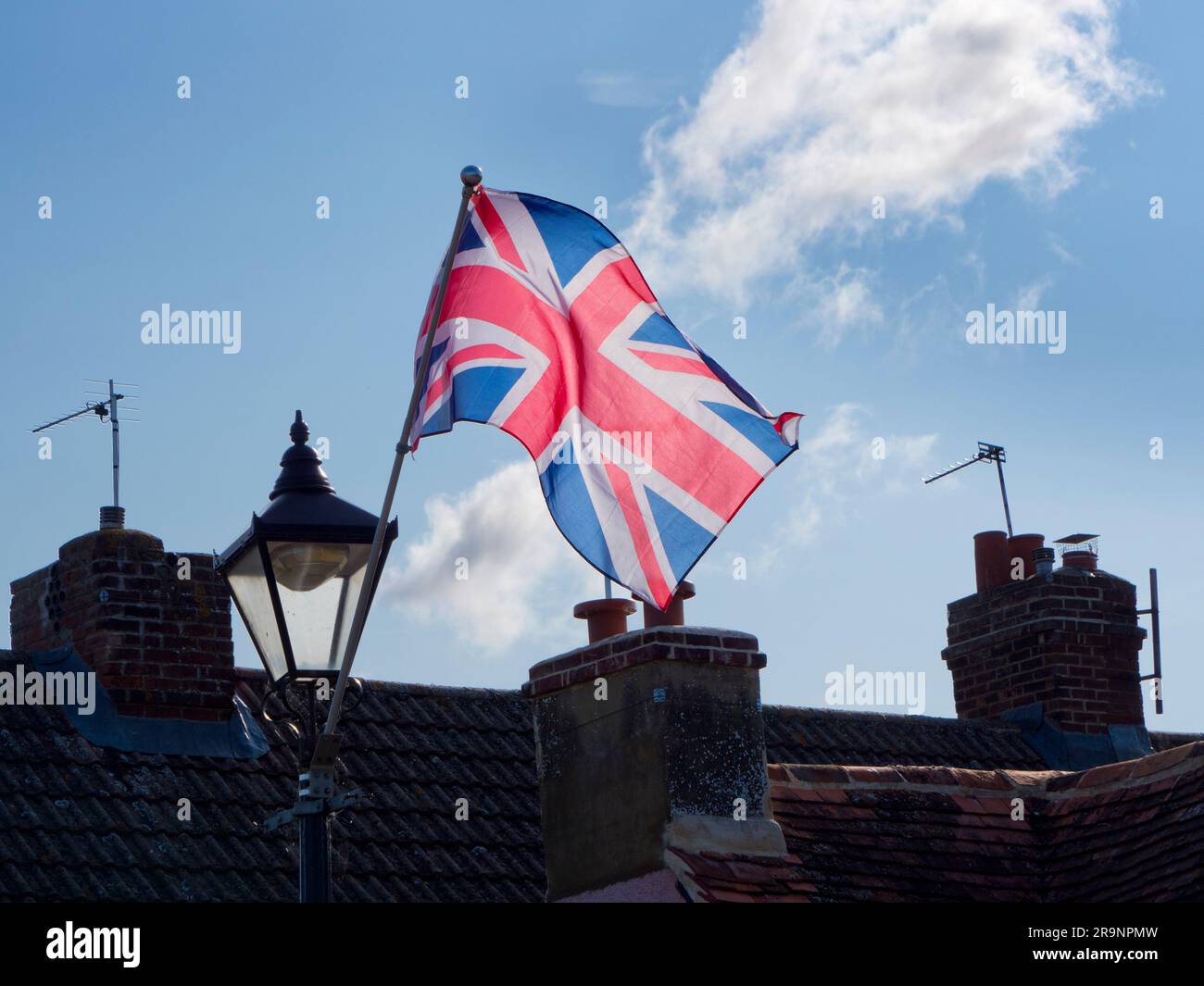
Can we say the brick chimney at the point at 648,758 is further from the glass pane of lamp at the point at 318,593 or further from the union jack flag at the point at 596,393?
the glass pane of lamp at the point at 318,593


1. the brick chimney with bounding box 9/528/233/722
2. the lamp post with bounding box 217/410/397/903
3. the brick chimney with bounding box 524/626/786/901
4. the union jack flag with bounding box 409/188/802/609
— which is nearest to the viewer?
the lamp post with bounding box 217/410/397/903

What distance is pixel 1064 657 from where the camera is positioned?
1655cm

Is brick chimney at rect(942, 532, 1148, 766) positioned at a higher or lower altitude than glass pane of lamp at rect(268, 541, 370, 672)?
higher

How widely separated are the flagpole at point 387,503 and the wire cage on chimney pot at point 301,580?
0.10 feet

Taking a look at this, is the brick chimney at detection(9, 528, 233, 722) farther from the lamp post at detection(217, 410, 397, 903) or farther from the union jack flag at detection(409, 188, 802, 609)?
the lamp post at detection(217, 410, 397, 903)

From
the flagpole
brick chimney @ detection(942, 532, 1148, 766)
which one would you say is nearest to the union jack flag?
the flagpole

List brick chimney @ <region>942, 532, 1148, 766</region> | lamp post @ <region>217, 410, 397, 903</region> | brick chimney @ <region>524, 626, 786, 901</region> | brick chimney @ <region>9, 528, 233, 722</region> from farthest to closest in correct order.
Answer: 1. brick chimney @ <region>942, 532, 1148, 766</region>
2. brick chimney @ <region>9, 528, 233, 722</region>
3. brick chimney @ <region>524, 626, 786, 901</region>
4. lamp post @ <region>217, 410, 397, 903</region>

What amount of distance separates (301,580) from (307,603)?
0.29ft

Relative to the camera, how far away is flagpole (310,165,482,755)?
7594 millimetres

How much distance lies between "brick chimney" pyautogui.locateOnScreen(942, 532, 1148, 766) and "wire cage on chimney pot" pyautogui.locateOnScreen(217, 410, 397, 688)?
9.61 m

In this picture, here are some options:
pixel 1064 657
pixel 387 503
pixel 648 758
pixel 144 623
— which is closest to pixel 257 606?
pixel 387 503

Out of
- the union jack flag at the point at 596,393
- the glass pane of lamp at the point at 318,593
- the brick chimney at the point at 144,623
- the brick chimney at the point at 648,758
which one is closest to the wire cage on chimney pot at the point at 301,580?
the glass pane of lamp at the point at 318,593
